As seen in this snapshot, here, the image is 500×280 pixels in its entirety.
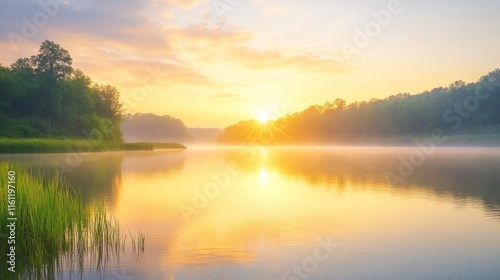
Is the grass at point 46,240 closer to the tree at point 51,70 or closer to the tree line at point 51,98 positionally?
the tree line at point 51,98

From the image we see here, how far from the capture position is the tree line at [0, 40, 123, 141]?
10444cm

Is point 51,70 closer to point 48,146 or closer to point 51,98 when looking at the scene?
point 51,98

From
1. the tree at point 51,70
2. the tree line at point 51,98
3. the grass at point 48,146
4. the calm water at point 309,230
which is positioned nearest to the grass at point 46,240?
the calm water at point 309,230

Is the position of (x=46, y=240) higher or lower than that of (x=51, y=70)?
lower

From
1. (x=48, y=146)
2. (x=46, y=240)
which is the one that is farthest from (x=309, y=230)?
(x=48, y=146)

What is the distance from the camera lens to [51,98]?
112m

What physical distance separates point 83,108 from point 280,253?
115 metres

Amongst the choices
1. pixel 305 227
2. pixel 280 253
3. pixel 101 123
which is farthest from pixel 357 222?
pixel 101 123

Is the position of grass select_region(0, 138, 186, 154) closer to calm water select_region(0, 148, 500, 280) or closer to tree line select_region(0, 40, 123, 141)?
tree line select_region(0, 40, 123, 141)

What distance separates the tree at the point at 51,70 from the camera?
367ft

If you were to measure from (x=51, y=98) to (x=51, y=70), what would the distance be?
25.6 ft

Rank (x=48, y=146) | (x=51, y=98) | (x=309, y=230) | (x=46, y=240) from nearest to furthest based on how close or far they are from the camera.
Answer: (x=46, y=240) < (x=309, y=230) < (x=48, y=146) < (x=51, y=98)

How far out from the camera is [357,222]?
60.7 ft

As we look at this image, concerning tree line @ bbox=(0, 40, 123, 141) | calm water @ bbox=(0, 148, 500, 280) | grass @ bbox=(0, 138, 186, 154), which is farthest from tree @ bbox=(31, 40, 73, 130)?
calm water @ bbox=(0, 148, 500, 280)
